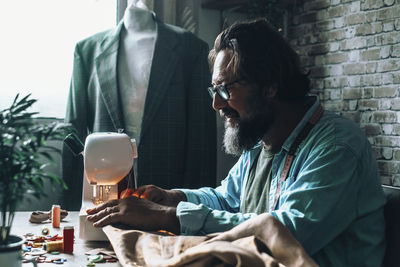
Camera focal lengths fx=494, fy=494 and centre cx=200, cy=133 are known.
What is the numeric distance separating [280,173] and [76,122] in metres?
1.66

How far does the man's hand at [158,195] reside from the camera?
1.89 meters

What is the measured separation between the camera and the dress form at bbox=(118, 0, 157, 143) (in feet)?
9.82

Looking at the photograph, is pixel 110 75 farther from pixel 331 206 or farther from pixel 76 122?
pixel 331 206

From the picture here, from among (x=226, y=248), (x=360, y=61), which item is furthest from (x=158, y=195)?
(x=360, y=61)

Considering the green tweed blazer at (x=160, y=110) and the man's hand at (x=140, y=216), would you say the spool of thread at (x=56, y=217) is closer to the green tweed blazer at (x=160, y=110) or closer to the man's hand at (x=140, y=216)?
the man's hand at (x=140, y=216)

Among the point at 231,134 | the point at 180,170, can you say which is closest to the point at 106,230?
the point at 231,134

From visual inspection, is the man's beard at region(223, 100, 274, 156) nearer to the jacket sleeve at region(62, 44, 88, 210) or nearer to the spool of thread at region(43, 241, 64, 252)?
the spool of thread at region(43, 241, 64, 252)

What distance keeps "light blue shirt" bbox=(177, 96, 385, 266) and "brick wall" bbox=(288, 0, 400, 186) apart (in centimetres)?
168

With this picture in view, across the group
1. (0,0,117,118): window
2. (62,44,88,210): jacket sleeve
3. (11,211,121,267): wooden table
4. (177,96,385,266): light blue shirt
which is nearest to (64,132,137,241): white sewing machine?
(11,211,121,267): wooden table

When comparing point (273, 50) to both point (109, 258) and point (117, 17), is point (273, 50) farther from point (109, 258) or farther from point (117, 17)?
point (117, 17)

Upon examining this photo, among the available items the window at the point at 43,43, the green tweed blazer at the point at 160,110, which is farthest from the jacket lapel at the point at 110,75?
the window at the point at 43,43

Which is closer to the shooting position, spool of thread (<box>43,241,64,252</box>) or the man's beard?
spool of thread (<box>43,241,64,252</box>)

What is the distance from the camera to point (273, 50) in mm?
1961

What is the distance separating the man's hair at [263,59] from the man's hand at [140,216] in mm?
611
